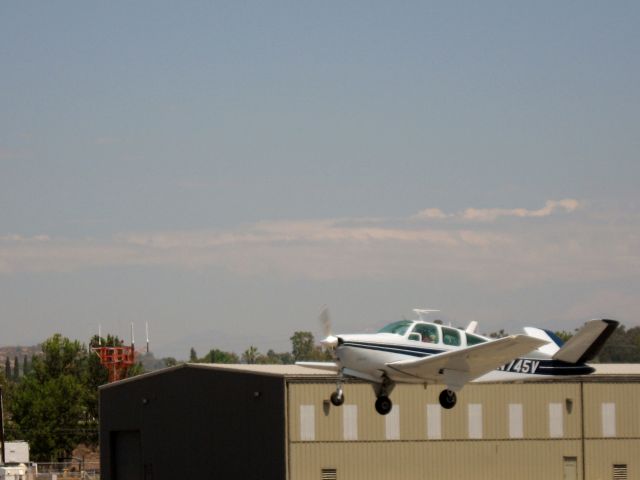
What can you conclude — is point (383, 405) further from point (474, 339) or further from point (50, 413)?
point (50, 413)

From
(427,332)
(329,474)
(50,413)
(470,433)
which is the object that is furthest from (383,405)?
(50,413)

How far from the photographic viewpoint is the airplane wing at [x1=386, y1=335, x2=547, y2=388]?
39469mm

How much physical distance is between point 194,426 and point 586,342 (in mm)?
34255

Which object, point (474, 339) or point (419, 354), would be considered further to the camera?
point (474, 339)

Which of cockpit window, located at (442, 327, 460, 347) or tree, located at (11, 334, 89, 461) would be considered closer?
cockpit window, located at (442, 327, 460, 347)

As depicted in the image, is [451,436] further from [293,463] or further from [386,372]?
[386,372]

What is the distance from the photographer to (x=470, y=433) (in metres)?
64.8

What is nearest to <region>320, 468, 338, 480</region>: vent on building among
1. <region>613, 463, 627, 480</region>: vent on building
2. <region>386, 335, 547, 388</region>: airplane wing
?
<region>613, 463, 627, 480</region>: vent on building

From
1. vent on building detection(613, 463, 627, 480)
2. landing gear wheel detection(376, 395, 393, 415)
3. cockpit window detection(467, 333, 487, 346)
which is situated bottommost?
vent on building detection(613, 463, 627, 480)

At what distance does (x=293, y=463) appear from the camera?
62.7 meters

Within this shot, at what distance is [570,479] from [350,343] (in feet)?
100

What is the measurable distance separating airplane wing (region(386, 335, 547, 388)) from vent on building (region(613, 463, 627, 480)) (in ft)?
89.8

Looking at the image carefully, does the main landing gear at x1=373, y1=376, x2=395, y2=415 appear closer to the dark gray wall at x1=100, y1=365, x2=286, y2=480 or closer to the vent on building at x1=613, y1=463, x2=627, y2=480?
the dark gray wall at x1=100, y1=365, x2=286, y2=480

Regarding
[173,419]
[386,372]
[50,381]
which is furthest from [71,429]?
[386,372]
